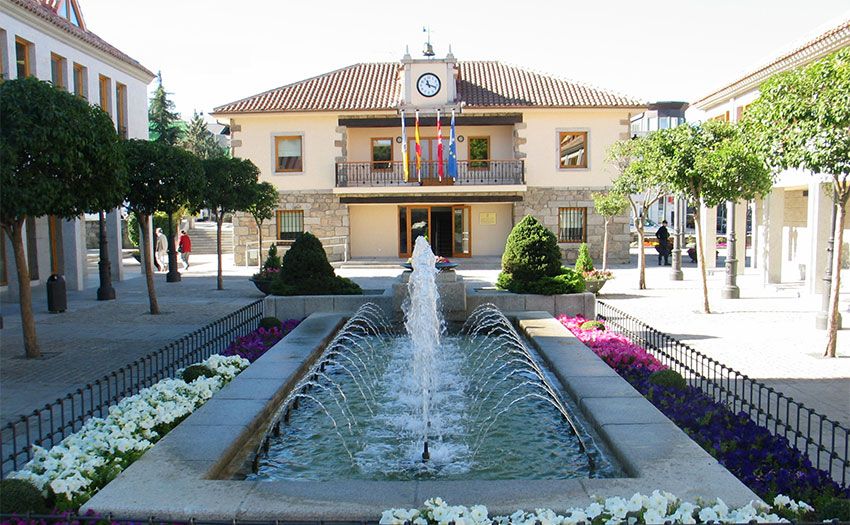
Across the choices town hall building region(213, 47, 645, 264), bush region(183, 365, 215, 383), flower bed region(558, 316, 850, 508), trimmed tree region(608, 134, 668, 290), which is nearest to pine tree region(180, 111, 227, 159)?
town hall building region(213, 47, 645, 264)

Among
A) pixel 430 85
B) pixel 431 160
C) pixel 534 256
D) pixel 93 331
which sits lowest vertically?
pixel 93 331

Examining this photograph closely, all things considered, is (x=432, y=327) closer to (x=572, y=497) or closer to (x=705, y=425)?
(x=705, y=425)

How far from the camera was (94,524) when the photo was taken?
4477mm

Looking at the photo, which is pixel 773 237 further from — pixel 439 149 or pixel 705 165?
pixel 439 149

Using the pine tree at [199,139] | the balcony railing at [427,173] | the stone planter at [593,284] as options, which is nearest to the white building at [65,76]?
the balcony railing at [427,173]

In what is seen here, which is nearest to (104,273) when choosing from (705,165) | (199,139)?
(705,165)

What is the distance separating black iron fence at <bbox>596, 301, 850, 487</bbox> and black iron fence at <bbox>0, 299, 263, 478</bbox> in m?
5.93

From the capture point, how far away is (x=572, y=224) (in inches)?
1203

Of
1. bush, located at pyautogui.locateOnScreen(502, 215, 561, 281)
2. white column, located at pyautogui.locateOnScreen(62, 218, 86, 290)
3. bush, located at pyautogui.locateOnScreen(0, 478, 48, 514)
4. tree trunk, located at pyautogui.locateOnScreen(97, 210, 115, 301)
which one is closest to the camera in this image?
bush, located at pyautogui.locateOnScreen(0, 478, 48, 514)

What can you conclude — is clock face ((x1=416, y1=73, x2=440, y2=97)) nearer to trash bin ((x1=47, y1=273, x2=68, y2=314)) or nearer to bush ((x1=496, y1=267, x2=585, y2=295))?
bush ((x1=496, y1=267, x2=585, y2=295))

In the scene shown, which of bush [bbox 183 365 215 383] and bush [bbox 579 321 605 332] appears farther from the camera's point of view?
bush [bbox 579 321 605 332]

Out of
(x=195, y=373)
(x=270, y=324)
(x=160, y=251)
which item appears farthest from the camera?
(x=160, y=251)

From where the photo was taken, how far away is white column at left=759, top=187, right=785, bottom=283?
68.8 feet

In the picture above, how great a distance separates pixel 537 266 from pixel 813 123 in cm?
Result: 577
